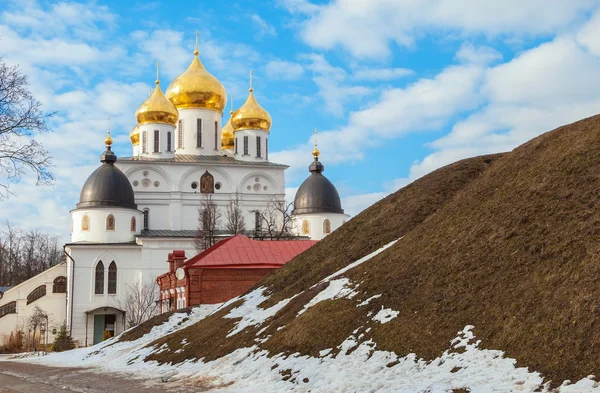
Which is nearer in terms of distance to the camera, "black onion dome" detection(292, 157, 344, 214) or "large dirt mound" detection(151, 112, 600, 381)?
"large dirt mound" detection(151, 112, 600, 381)

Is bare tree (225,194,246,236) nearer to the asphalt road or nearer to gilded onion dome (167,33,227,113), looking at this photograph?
gilded onion dome (167,33,227,113)

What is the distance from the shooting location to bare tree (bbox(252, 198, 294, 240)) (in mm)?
46619

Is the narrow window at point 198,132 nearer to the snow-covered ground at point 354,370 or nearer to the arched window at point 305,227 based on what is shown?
the arched window at point 305,227

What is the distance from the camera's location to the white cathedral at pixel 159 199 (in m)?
43.1

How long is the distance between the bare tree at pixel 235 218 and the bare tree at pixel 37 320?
11551 mm

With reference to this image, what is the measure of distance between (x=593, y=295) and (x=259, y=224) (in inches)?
1525

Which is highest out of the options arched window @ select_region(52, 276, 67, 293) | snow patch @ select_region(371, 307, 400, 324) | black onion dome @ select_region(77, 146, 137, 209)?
black onion dome @ select_region(77, 146, 137, 209)

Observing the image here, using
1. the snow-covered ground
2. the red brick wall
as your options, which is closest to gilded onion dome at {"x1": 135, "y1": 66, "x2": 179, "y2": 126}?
the red brick wall

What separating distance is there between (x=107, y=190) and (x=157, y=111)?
718 centimetres

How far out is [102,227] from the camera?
4328 centimetres

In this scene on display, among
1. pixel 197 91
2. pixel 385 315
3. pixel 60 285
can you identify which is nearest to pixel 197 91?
pixel 197 91

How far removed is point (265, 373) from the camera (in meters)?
11.9

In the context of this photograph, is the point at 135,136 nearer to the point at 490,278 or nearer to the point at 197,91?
the point at 197,91

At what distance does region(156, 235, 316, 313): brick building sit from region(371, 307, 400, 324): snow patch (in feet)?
47.0
